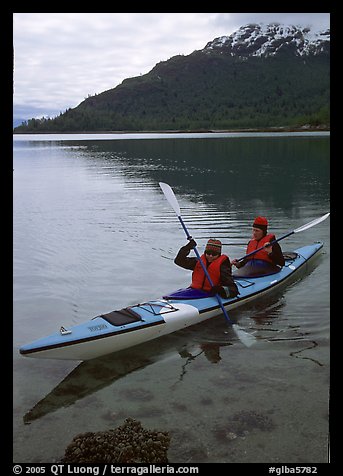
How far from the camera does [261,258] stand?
9.98 m

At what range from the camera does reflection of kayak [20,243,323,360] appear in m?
6.17

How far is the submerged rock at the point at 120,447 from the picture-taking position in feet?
14.6

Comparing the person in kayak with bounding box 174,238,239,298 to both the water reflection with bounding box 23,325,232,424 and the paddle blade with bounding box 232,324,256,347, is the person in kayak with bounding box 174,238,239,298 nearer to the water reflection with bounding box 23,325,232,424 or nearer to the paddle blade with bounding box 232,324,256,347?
A: the paddle blade with bounding box 232,324,256,347

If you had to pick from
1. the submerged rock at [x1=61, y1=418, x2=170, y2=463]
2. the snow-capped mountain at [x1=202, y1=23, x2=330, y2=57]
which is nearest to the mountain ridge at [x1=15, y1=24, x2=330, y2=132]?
the snow-capped mountain at [x1=202, y1=23, x2=330, y2=57]

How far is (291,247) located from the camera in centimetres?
1320

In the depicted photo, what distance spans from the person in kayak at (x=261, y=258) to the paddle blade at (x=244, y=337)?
1.94 meters

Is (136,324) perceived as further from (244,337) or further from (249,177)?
(249,177)

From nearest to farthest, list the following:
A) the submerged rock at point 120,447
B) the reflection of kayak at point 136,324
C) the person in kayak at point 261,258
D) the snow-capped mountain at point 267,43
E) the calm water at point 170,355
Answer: the submerged rock at point 120,447 → the calm water at point 170,355 → the reflection of kayak at point 136,324 → the person in kayak at point 261,258 → the snow-capped mountain at point 267,43

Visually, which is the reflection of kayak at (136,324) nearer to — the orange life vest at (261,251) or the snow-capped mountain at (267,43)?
the orange life vest at (261,251)

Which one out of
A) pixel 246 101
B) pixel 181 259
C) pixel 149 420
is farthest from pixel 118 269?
pixel 246 101

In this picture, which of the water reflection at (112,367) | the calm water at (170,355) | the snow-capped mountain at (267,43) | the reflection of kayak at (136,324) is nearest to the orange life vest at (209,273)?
the reflection of kayak at (136,324)
